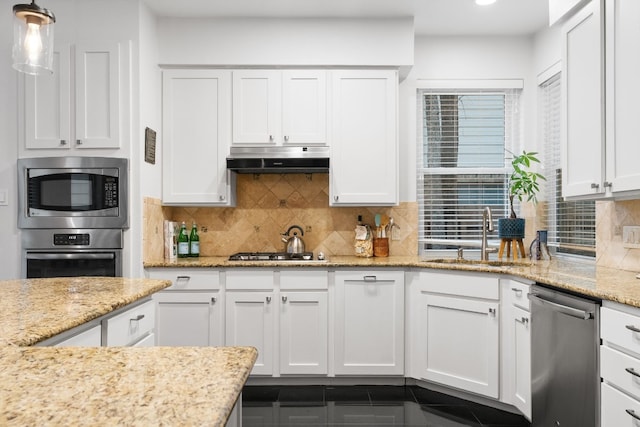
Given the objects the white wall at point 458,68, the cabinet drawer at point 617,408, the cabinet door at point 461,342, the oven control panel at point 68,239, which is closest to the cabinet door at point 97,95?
the oven control panel at point 68,239

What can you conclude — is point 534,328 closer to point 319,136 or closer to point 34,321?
point 319,136

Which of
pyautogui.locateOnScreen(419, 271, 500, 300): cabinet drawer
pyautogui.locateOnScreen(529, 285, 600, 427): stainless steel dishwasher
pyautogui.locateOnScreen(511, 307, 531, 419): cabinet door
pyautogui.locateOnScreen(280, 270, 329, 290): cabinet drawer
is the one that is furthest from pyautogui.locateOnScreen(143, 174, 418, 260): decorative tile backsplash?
pyautogui.locateOnScreen(529, 285, 600, 427): stainless steel dishwasher

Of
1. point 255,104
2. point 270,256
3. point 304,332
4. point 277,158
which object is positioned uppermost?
point 255,104

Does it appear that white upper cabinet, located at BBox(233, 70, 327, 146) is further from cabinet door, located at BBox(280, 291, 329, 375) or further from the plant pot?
the plant pot

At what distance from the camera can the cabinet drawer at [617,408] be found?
5.36ft

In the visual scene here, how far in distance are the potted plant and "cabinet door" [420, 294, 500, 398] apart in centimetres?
78

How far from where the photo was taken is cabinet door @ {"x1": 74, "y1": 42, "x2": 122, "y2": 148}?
3.08 metres

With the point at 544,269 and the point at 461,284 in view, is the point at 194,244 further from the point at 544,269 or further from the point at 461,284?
the point at 544,269

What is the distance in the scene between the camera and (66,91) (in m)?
3.10

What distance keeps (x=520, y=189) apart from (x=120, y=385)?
11.6 feet

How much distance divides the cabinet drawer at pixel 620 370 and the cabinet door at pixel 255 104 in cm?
251

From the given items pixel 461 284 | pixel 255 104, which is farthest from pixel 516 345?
pixel 255 104

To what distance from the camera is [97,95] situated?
3.09m

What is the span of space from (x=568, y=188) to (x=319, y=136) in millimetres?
1733
